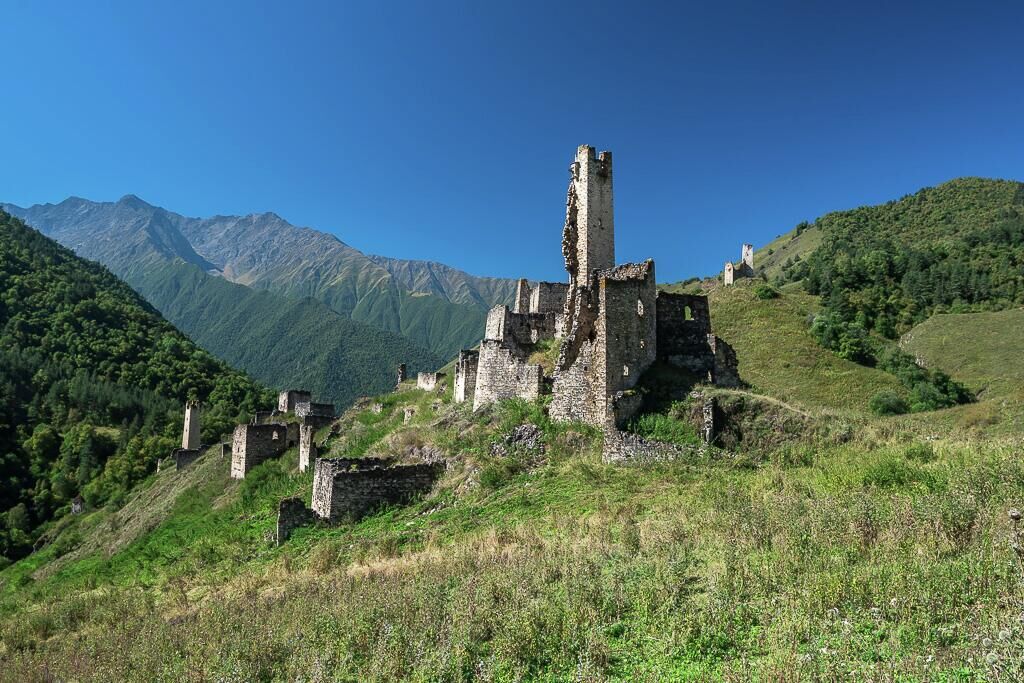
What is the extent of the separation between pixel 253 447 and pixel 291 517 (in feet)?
43.0

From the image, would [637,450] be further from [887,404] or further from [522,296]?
[887,404]

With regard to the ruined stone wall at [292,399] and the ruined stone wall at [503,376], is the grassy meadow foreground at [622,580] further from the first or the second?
the ruined stone wall at [292,399]

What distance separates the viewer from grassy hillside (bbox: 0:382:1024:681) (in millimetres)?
5270

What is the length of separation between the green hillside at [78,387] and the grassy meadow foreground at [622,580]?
127 ft

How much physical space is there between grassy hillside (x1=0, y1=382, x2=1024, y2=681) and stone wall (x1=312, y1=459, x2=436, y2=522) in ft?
2.75

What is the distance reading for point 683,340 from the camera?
61.1 feet

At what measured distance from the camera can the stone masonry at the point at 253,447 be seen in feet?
92.1

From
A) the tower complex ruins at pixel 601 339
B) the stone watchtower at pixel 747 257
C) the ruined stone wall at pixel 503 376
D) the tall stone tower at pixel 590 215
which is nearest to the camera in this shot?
the tower complex ruins at pixel 601 339

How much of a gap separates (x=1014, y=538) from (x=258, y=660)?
8.15 metres

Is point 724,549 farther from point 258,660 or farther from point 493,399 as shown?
point 493,399

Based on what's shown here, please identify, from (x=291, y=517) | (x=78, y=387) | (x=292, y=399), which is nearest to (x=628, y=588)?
(x=291, y=517)

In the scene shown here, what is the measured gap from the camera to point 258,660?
7051mm

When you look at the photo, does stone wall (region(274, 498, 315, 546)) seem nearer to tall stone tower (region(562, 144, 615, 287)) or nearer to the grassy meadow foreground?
the grassy meadow foreground

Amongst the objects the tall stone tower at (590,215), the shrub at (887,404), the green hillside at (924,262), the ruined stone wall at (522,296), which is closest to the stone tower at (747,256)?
the green hillside at (924,262)
